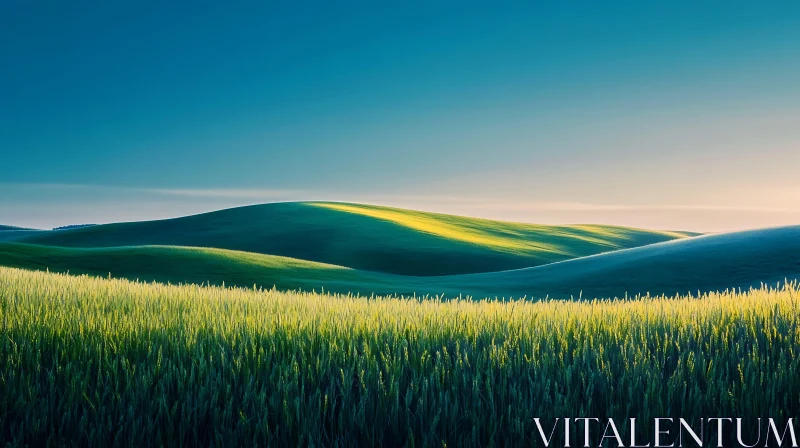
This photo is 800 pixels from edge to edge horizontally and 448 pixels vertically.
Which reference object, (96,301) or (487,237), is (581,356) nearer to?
(96,301)

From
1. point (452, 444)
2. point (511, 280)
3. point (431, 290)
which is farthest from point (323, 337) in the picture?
point (511, 280)

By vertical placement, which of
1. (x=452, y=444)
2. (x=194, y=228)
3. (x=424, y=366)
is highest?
(x=194, y=228)

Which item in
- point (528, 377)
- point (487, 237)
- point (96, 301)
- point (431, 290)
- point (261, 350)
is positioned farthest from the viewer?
point (487, 237)

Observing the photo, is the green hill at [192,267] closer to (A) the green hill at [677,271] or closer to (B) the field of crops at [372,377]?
(A) the green hill at [677,271]

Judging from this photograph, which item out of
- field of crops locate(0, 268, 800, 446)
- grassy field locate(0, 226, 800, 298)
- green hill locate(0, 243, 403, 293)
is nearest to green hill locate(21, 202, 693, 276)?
green hill locate(0, 243, 403, 293)

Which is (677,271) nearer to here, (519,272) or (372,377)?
(519,272)

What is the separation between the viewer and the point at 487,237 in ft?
201

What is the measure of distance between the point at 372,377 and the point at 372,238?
49.6 m

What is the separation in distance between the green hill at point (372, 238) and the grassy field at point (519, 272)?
15387 millimetres

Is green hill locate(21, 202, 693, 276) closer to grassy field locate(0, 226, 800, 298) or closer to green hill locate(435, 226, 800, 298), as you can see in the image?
grassy field locate(0, 226, 800, 298)

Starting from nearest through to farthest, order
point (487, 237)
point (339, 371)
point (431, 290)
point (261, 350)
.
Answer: point (339, 371), point (261, 350), point (431, 290), point (487, 237)

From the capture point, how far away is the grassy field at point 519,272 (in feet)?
71.6

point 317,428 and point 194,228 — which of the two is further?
point 194,228

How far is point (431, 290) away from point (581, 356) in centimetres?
2010
